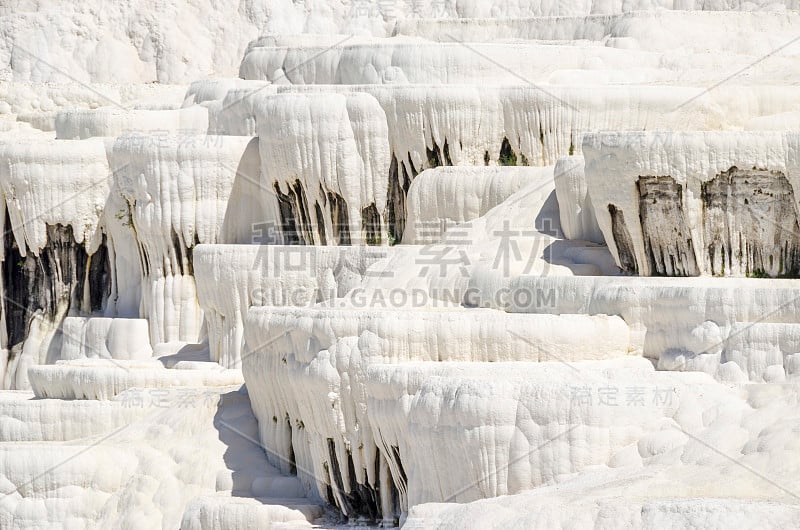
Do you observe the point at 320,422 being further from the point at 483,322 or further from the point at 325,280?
the point at 325,280

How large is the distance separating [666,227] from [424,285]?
12.0ft

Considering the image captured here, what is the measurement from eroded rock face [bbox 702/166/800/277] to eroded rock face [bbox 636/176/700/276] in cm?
32

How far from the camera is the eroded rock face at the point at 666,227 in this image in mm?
25734

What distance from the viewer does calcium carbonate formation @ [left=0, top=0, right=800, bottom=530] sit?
20.8m

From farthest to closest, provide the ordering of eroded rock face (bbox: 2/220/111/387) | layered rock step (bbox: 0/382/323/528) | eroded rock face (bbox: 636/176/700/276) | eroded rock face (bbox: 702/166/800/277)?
eroded rock face (bbox: 2/220/111/387), layered rock step (bbox: 0/382/323/528), eroded rock face (bbox: 636/176/700/276), eroded rock face (bbox: 702/166/800/277)

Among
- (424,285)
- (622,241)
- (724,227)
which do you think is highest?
(724,227)

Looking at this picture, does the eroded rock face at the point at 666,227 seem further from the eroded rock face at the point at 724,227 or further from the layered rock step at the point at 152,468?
the layered rock step at the point at 152,468

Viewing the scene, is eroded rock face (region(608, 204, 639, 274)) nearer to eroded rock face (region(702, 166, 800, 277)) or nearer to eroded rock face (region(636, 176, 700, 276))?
eroded rock face (region(636, 176, 700, 276))

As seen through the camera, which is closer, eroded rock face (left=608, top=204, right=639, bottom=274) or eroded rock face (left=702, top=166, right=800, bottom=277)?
eroded rock face (left=702, top=166, right=800, bottom=277)

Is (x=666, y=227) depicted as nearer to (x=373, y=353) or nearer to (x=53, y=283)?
(x=373, y=353)

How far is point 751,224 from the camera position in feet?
83.4

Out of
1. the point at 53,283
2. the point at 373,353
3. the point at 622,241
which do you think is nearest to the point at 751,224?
the point at 622,241

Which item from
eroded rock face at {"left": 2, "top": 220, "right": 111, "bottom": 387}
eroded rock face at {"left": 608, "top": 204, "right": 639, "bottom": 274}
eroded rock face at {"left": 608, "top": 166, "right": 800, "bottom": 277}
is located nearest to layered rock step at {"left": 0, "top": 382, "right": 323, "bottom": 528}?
eroded rock face at {"left": 608, "top": 204, "right": 639, "bottom": 274}

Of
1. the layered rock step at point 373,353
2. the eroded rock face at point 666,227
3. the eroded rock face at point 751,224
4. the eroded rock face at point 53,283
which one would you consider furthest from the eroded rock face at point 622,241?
the eroded rock face at point 53,283
